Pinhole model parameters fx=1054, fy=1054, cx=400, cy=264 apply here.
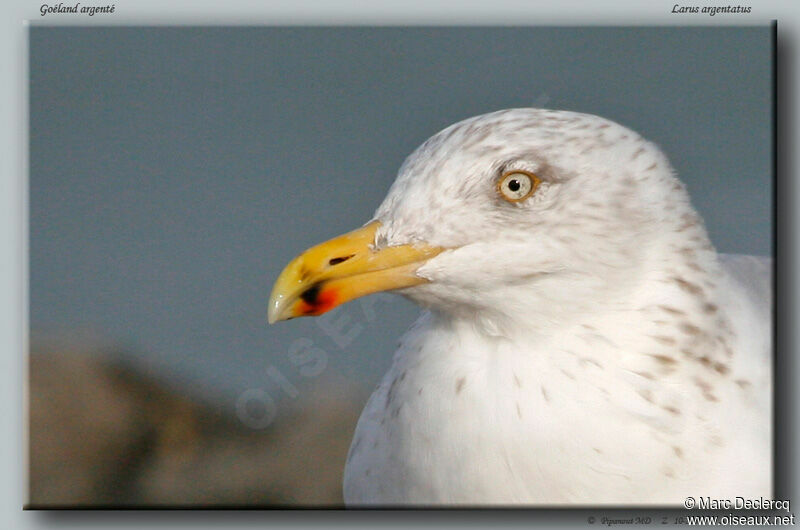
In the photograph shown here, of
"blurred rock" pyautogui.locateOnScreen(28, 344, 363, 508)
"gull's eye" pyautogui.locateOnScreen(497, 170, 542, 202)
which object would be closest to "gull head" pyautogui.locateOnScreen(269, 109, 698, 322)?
"gull's eye" pyautogui.locateOnScreen(497, 170, 542, 202)

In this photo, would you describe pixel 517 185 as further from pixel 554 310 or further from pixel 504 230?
pixel 554 310

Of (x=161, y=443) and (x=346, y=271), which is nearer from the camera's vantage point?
(x=346, y=271)

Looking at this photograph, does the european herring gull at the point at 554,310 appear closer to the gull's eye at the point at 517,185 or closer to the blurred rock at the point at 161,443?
the gull's eye at the point at 517,185

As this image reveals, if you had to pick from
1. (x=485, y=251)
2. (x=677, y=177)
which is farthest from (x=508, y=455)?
(x=677, y=177)

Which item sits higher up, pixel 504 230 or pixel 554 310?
pixel 504 230

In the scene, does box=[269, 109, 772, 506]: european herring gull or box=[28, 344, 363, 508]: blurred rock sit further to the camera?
box=[28, 344, 363, 508]: blurred rock

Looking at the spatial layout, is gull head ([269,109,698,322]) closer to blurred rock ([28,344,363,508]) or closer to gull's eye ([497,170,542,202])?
gull's eye ([497,170,542,202])

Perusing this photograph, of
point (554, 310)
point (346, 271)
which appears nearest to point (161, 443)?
point (346, 271)
